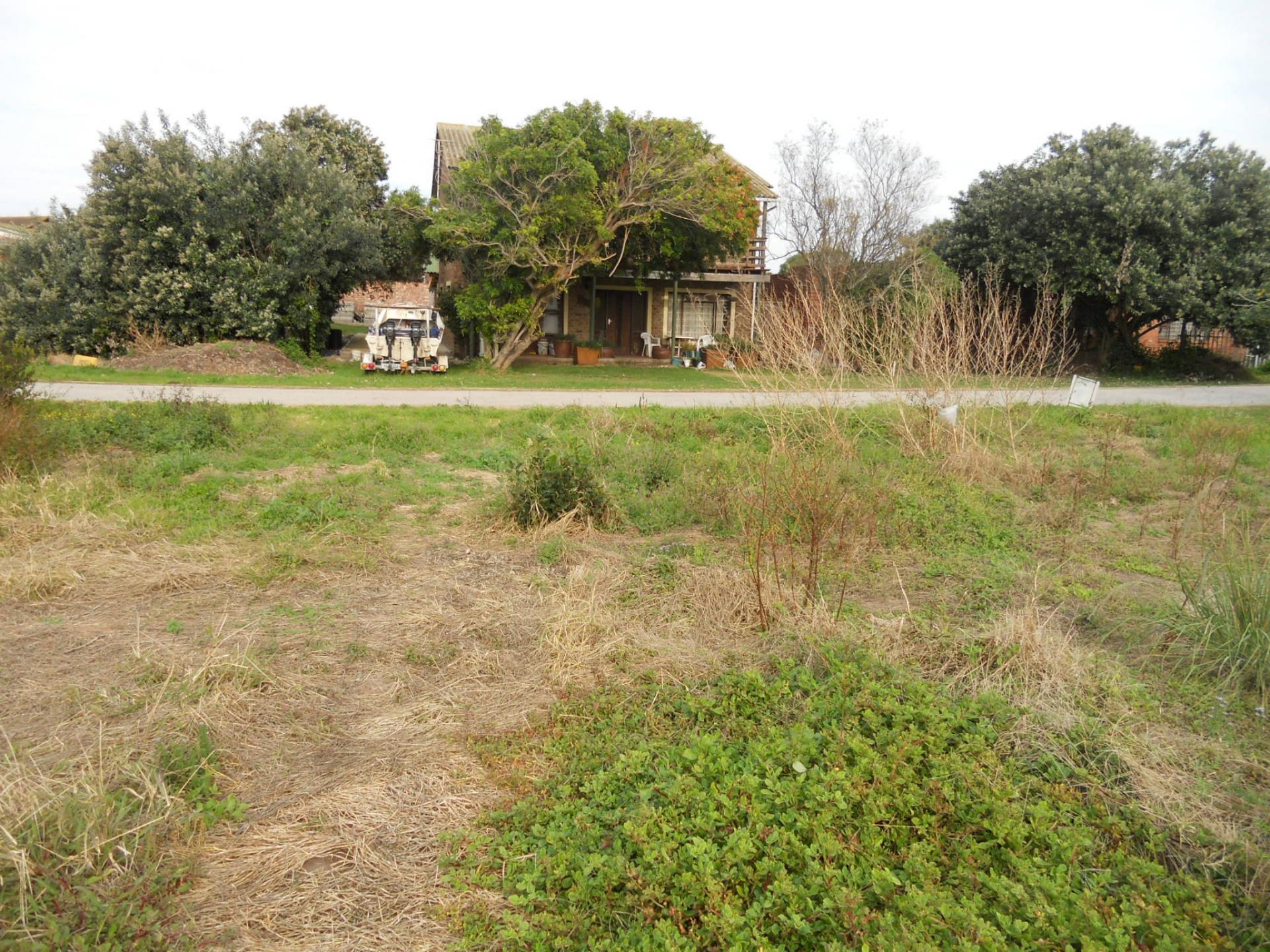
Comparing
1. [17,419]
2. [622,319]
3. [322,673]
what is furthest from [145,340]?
[322,673]

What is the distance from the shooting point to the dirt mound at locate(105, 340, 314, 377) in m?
17.7

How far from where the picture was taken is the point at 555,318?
88.3ft

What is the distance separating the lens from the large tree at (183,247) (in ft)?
61.8

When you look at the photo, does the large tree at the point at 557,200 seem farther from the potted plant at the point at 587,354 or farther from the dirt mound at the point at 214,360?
the dirt mound at the point at 214,360

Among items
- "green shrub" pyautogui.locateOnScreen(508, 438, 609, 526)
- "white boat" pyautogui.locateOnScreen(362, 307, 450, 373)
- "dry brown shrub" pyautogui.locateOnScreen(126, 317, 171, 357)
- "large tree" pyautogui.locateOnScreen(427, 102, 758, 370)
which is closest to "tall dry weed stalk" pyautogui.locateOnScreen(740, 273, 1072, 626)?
"green shrub" pyautogui.locateOnScreen(508, 438, 609, 526)

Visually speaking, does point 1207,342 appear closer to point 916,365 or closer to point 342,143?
point 916,365

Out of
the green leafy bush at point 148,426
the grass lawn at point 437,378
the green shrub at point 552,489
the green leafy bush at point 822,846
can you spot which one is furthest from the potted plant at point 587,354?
the green leafy bush at point 822,846

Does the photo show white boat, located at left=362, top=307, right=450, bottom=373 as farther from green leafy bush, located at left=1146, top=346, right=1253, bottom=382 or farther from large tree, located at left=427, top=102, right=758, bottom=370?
green leafy bush, located at left=1146, top=346, right=1253, bottom=382

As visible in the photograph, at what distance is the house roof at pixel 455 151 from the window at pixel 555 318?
17.0 ft

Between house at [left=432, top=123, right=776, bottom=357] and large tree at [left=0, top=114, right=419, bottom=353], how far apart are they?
626cm

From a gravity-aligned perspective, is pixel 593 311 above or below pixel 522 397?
above

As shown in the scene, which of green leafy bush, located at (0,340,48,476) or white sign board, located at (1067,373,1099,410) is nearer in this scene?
green leafy bush, located at (0,340,48,476)

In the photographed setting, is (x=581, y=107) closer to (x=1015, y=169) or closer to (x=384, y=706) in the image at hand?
(x=1015, y=169)

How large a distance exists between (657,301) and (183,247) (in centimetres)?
1392
